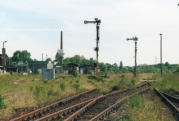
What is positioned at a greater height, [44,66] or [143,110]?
[44,66]

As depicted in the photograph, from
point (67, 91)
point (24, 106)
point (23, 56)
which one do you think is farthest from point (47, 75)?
point (23, 56)

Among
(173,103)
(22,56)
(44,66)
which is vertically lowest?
(173,103)

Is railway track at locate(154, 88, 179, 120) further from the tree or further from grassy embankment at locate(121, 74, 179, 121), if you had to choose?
the tree

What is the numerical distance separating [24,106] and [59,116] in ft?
11.7

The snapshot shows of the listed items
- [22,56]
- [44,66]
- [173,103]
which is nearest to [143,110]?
[173,103]

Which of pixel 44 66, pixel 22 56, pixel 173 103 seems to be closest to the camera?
pixel 173 103

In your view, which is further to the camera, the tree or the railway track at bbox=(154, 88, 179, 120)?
the tree

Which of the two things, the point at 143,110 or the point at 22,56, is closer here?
the point at 143,110

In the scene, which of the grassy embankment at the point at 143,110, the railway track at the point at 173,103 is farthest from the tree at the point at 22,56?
the grassy embankment at the point at 143,110

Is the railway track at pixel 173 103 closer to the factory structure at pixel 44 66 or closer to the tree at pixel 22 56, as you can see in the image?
the factory structure at pixel 44 66

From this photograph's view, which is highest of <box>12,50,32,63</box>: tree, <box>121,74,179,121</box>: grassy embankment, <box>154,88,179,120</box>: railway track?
<box>12,50,32,63</box>: tree

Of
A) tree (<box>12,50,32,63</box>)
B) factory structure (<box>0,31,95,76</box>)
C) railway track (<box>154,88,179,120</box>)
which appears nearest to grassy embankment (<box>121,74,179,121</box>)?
railway track (<box>154,88,179,120</box>)

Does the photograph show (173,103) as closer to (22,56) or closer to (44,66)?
(44,66)

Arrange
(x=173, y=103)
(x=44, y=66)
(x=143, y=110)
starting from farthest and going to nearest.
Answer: (x=44, y=66), (x=173, y=103), (x=143, y=110)
